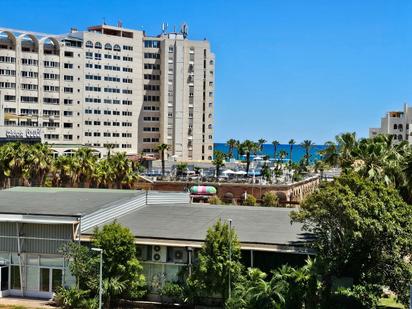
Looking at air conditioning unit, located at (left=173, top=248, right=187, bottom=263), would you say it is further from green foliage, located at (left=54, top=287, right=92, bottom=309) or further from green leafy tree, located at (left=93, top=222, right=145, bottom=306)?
green foliage, located at (left=54, top=287, right=92, bottom=309)

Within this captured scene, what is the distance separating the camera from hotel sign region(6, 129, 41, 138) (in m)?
116

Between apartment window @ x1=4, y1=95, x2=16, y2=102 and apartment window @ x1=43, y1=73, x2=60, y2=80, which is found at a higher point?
apartment window @ x1=43, y1=73, x2=60, y2=80

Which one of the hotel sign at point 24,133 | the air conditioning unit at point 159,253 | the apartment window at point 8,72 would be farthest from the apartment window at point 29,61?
the air conditioning unit at point 159,253

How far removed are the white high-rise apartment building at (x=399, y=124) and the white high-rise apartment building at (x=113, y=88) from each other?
4735 centimetres

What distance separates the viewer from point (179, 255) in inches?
1624

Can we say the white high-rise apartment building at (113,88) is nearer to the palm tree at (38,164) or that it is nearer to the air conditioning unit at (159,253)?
the palm tree at (38,164)

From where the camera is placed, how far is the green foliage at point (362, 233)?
33.3 meters

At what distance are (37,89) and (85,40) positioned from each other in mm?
16414

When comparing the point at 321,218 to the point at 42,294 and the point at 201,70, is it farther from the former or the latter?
the point at 201,70

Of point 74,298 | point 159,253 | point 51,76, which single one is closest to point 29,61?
point 51,76

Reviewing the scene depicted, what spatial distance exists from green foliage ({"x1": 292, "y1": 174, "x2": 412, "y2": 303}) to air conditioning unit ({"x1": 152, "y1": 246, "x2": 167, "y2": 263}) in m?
9.58

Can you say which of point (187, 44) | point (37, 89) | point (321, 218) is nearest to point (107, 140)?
point (37, 89)

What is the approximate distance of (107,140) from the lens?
154 meters

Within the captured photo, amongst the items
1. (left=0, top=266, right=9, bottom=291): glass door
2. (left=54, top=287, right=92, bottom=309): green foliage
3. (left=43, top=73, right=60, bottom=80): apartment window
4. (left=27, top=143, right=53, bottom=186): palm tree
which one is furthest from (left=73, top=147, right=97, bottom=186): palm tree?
(left=43, top=73, right=60, bottom=80): apartment window
